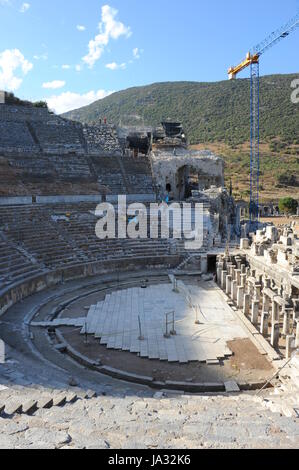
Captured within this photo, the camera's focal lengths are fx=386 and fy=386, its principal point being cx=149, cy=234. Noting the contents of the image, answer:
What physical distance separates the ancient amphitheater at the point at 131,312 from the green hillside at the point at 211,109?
46228 mm

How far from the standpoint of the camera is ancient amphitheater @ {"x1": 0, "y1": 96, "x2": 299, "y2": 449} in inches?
223

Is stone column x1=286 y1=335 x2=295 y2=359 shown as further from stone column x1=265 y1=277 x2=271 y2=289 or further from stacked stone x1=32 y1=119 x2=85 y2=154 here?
stacked stone x1=32 y1=119 x2=85 y2=154

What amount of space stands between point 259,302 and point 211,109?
2888 inches

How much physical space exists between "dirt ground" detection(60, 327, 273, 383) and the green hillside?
64.2 meters

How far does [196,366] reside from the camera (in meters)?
9.99

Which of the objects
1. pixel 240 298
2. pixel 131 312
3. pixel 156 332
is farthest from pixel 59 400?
pixel 240 298

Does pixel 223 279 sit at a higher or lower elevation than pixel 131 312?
higher

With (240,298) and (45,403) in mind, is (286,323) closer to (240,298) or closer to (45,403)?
(240,298)

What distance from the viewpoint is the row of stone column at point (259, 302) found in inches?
435

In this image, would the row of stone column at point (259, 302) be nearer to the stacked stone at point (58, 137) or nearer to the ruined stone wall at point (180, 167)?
the ruined stone wall at point (180, 167)

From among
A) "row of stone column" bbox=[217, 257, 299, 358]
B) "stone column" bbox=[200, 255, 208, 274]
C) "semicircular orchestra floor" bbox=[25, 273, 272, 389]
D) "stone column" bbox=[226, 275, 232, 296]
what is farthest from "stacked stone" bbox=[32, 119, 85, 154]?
"stone column" bbox=[226, 275, 232, 296]

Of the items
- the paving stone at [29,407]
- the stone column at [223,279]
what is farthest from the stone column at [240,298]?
the paving stone at [29,407]
